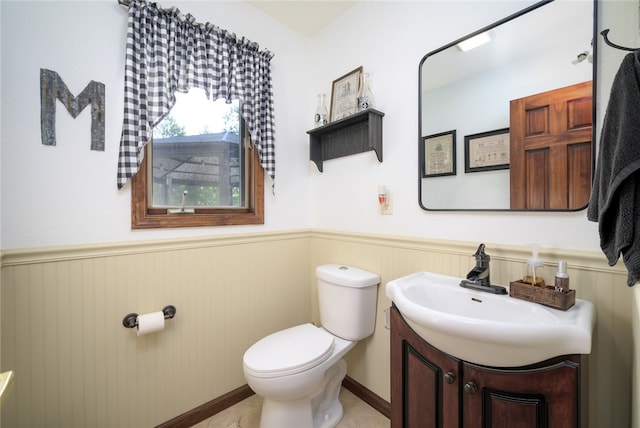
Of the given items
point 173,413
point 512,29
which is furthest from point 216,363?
point 512,29

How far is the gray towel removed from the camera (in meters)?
0.65

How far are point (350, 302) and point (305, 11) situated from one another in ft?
5.95

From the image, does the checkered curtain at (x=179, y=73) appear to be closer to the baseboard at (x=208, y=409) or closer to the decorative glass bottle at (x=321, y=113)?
the decorative glass bottle at (x=321, y=113)

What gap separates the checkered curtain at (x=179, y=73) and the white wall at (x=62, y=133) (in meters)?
0.07

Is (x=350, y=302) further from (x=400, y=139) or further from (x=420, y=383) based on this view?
(x=400, y=139)

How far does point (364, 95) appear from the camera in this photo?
152 cm

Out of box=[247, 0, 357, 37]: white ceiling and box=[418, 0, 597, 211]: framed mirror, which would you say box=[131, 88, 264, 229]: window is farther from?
box=[418, 0, 597, 211]: framed mirror

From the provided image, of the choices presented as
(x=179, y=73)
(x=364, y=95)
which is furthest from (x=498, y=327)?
(x=179, y=73)

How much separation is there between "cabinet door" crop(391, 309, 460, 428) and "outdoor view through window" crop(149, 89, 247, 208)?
1201 mm

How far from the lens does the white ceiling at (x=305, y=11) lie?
1.66m

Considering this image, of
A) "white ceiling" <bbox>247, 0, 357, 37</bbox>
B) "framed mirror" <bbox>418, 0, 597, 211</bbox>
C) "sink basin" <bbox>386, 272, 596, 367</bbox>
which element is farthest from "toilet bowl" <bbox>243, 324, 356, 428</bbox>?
"white ceiling" <bbox>247, 0, 357, 37</bbox>

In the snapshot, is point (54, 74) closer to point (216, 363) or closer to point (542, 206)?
point (216, 363)

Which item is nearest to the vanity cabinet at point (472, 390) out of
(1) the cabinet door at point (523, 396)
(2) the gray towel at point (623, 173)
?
(1) the cabinet door at point (523, 396)

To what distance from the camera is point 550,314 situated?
82cm
